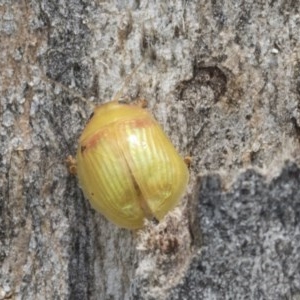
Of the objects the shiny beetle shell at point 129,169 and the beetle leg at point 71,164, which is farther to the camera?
the beetle leg at point 71,164

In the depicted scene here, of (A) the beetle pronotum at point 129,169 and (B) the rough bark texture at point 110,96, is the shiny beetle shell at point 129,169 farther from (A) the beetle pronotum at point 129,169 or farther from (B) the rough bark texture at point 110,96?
(B) the rough bark texture at point 110,96

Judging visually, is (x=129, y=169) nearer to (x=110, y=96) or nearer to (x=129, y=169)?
(x=129, y=169)

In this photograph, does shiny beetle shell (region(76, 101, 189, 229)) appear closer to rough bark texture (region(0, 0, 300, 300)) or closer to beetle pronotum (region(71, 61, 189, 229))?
beetle pronotum (region(71, 61, 189, 229))

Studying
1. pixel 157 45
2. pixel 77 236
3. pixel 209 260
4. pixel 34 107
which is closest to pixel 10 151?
pixel 34 107

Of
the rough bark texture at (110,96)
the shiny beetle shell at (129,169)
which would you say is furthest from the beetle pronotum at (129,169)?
the rough bark texture at (110,96)

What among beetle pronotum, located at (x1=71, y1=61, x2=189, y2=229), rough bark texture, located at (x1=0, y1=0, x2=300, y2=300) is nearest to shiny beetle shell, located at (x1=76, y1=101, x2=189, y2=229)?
beetle pronotum, located at (x1=71, y1=61, x2=189, y2=229)

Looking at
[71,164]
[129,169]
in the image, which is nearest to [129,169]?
[129,169]

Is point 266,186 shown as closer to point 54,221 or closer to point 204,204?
point 204,204
